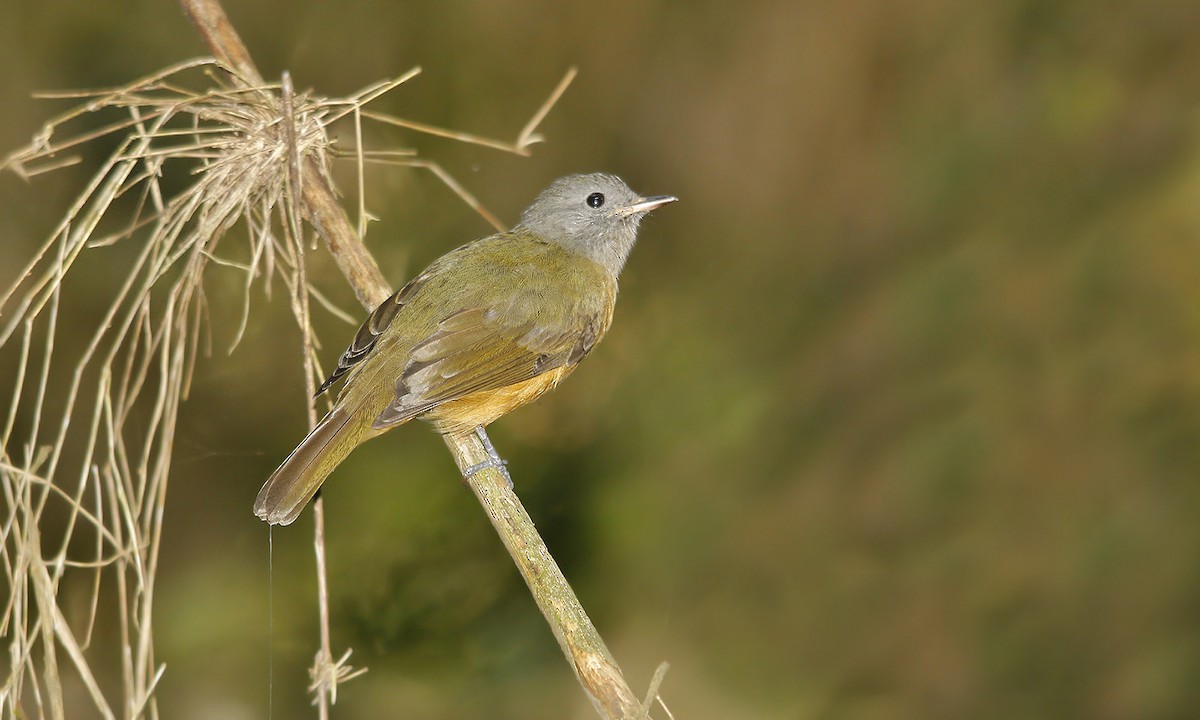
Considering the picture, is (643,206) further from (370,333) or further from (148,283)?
(148,283)

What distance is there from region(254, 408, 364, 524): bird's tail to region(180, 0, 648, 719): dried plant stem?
0.36 meters

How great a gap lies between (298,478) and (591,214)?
1525 mm

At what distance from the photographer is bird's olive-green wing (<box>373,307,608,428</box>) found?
9.75 ft

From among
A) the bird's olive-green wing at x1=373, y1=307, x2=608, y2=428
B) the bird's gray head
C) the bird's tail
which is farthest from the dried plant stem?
the bird's gray head

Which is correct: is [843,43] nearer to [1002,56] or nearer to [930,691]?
[1002,56]

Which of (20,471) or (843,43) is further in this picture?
(843,43)

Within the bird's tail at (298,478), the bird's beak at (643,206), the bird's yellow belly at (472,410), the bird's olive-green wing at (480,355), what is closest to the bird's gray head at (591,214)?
the bird's beak at (643,206)

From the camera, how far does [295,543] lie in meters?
4.34

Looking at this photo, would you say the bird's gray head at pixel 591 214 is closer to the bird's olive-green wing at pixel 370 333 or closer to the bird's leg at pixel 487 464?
the bird's olive-green wing at pixel 370 333

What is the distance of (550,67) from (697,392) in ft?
5.02

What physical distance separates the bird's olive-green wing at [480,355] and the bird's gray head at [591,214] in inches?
14.4

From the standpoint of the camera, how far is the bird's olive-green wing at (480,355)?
2.97 meters

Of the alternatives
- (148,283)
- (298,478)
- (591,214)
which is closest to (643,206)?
(591,214)

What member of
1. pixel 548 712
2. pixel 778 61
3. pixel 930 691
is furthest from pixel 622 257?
pixel 930 691
